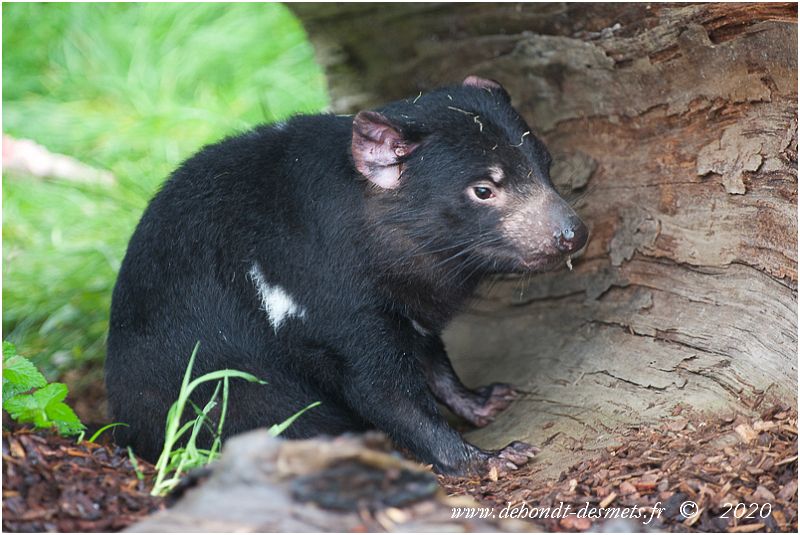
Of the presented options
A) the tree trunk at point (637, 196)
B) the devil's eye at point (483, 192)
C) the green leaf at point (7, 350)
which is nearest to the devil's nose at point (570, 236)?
the devil's eye at point (483, 192)

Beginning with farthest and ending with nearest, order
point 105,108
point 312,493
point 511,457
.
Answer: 1. point 105,108
2. point 511,457
3. point 312,493

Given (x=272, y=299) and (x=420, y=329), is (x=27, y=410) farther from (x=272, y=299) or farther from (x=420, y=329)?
(x=420, y=329)

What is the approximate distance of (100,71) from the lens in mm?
8172

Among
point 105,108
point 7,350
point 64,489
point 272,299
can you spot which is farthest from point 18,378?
point 105,108

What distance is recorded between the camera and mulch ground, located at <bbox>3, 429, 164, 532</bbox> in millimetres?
2646

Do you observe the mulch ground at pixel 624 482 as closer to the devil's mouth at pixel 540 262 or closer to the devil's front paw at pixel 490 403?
the devil's mouth at pixel 540 262

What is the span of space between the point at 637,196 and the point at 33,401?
2745 mm

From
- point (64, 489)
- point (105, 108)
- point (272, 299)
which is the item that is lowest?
point (64, 489)

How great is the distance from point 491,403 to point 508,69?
69.7 inches

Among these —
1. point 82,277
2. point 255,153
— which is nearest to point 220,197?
point 255,153

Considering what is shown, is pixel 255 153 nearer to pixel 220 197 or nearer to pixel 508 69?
pixel 220 197

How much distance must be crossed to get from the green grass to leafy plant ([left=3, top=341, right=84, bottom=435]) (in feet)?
8.53

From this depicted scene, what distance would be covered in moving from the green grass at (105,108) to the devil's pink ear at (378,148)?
2.88 meters

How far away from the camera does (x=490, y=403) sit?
178 inches
